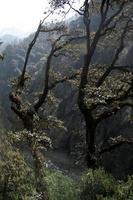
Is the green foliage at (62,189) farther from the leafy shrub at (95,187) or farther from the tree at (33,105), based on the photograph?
the tree at (33,105)

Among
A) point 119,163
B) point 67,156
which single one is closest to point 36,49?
point 67,156

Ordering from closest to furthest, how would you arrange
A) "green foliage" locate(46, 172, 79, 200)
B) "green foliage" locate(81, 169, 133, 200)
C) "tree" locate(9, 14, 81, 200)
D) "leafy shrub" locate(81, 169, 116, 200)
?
1. "green foliage" locate(81, 169, 133, 200)
2. "leafy shrub" locate(81, 169, 116, 200)
3. "green foliage" locate(46, 172, 79, 200)
4. "tree" locate(9, 14, 81, 200)

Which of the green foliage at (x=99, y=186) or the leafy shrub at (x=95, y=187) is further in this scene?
the leafy shrub at (x=95, y=187)

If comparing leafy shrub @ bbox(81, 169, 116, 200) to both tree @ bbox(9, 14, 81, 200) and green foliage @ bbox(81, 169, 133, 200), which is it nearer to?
green foliage @ bbox(81, 169, 133, 200)

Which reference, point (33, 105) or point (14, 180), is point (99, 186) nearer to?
point (14, 180)

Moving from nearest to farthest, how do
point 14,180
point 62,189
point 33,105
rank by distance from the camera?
point 14,180
point 62,189
point 33,105

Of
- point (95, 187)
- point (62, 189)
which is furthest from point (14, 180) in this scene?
point (95, 187)

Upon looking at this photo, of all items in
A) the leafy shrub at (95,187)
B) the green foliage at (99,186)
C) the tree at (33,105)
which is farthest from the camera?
the tree at (33,105)

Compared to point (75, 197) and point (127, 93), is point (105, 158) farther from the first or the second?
point (75, 197)

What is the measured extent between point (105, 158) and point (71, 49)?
30.8 meters

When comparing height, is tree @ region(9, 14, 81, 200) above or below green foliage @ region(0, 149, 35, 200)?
above

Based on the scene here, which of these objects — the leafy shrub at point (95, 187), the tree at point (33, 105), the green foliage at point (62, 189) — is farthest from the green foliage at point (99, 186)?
the tree at point (33, 105)

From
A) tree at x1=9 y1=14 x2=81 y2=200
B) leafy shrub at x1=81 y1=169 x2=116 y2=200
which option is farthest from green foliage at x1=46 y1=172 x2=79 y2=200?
tree at x1=9 y1=14 x2=81 y2=200

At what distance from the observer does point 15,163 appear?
14031 millimetres
